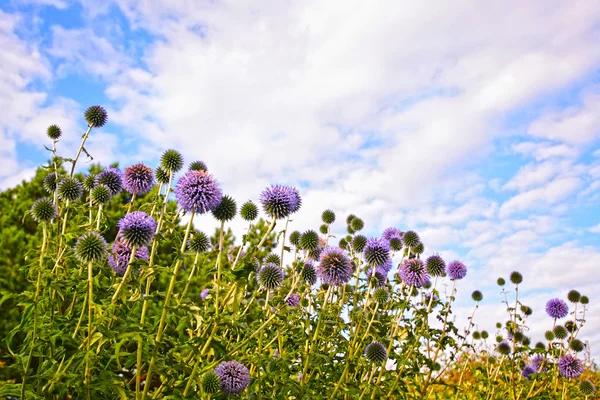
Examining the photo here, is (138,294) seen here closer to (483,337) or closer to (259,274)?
(259,274)

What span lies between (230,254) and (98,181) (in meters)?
1.85

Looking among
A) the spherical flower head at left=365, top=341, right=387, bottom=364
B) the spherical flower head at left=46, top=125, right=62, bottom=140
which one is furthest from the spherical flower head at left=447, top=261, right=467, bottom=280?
the spherical flower head at left=46, top=125, right=62, bottom=140

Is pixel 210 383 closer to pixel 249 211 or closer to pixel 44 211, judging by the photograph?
pixel 249 211

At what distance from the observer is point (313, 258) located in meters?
6.77

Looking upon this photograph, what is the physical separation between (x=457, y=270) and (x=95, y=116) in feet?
18.0

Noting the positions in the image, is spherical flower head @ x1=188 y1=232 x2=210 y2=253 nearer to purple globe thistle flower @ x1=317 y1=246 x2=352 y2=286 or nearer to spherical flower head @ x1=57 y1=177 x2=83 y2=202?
purple globe thistle flower @ x1=317 y1=246 x2=352 y2=286

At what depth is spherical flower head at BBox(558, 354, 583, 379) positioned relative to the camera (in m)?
7.59

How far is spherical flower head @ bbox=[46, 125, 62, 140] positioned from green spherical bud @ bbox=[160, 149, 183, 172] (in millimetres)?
2480

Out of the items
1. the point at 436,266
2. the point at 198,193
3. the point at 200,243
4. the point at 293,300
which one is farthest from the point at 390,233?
the point at 198,193

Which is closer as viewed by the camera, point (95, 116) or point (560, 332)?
point (95, 116)

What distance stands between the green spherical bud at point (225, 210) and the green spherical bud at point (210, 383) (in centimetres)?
141

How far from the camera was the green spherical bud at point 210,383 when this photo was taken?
4.12 metres

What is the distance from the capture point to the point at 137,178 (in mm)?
5621

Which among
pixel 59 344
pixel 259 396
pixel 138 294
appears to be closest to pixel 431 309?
pixel 259 396
